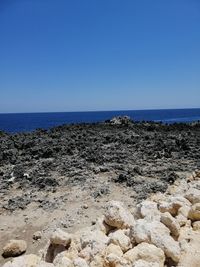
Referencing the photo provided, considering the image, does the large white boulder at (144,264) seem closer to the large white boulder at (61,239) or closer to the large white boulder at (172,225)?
the large white boulder at (172,225)

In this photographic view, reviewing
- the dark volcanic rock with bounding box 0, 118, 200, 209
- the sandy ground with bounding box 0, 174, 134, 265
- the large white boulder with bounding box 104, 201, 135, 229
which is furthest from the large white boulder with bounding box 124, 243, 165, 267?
the dark volcanic rock with bounding box 0, 118, 200, 209

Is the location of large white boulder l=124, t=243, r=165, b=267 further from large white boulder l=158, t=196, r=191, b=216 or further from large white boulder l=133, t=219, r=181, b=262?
large white boulder l=158, t=196, r=191, b=216

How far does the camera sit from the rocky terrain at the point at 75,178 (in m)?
8.12

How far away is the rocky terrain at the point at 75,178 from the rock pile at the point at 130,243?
1.75m

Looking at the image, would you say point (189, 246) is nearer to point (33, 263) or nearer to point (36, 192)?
point (33, 263)

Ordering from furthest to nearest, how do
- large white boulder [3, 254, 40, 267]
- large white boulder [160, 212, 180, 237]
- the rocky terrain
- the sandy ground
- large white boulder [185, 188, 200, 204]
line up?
the rocky terrain
the sandy ground
large white boulder [185, 188, 200, 204]
large white boulder [160, 212, 180, 237]
large white boulder [3, 254, 40, 267]

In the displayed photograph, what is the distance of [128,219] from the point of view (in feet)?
19.1

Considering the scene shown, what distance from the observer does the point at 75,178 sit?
1078 centimetres

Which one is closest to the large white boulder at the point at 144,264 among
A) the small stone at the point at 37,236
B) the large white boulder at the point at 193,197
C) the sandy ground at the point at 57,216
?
the large white boulder at the point at 193,197

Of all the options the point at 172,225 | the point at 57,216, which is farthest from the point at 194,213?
the point at 57,216

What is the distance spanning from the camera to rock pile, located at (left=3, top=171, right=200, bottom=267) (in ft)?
15.4

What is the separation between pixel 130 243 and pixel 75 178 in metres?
5.79

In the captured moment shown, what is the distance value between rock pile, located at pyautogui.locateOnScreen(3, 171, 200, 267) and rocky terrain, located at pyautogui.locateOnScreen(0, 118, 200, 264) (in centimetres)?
175

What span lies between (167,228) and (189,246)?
426mm
